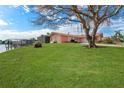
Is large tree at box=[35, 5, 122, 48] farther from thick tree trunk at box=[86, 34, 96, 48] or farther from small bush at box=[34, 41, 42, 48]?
small bush at box=[34, 41, 42, 48]

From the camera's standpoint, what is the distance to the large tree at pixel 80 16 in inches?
94.9

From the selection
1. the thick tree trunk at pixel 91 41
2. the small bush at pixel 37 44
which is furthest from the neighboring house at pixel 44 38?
the thick tree trunk at pixel 91 41

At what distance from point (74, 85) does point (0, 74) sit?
0.59m

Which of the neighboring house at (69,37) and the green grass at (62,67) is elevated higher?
the neighboring house at (69,37)

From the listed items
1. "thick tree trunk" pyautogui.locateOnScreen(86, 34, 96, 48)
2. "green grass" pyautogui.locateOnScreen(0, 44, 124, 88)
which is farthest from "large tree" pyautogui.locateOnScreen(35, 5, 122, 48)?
"green grass" pyautogui.locateOnScreen(0, 44, 124, 88)

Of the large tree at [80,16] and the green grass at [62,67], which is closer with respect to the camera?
the green grass at [62,67]

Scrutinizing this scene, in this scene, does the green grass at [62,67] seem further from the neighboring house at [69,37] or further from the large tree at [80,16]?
→ the large tree at [80,16]

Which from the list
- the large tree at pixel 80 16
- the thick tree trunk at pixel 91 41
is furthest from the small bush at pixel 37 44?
the thick tree trunk at pixel 91 41

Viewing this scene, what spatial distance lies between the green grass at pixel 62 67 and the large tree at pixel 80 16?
0.53 ft

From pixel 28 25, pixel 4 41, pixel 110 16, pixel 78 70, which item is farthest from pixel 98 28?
pixel 4 41

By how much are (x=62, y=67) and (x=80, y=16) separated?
0.47 m

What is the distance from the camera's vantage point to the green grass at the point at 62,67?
2.26 meters

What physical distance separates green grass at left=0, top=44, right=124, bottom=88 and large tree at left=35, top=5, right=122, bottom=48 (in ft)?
0.53

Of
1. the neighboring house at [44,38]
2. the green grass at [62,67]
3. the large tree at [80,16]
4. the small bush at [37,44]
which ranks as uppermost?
the large tree at [80,16]
